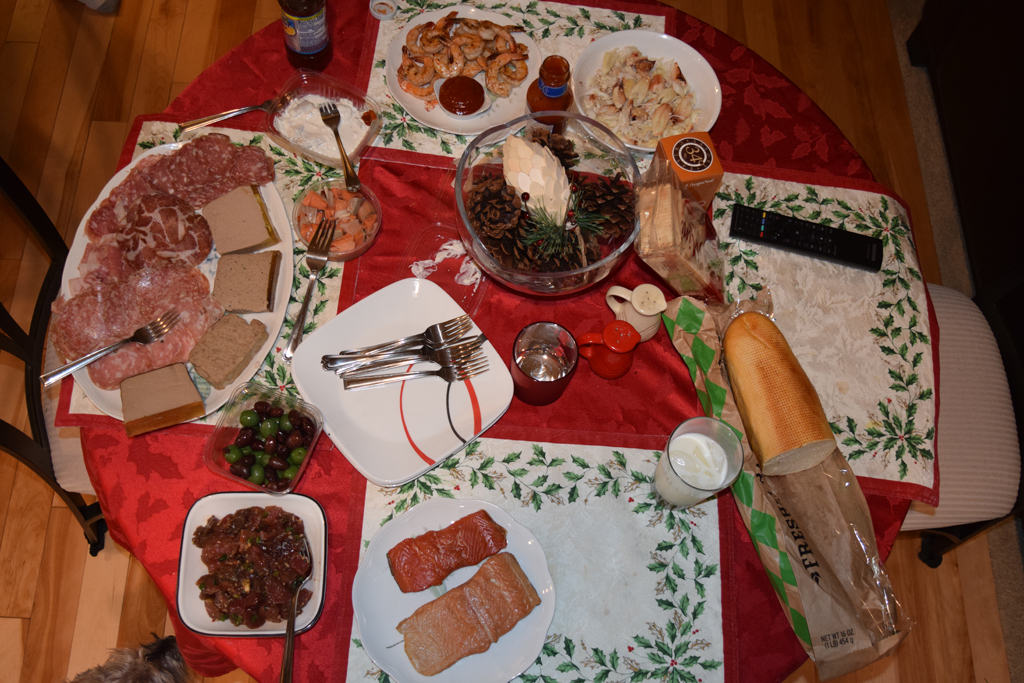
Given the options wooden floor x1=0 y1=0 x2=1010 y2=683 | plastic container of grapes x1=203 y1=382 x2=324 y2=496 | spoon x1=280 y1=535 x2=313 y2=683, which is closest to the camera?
spoon x1=280 y1=535 x2=313 y2=683

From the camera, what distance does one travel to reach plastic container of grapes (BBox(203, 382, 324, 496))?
131 cm

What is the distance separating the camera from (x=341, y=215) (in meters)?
1.53

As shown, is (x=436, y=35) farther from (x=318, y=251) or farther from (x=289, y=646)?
(x=289, y=646)

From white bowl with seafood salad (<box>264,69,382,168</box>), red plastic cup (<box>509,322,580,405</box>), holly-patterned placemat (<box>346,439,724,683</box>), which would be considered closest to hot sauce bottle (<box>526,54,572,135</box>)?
white bowl with seafood salad (<box>264,69,382,168</box>)

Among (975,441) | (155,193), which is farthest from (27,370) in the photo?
(975,441)

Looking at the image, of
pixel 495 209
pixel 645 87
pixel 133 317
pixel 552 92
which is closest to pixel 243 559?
pixel 133 317

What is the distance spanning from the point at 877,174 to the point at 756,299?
2.01 meters

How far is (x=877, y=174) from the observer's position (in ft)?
9.94

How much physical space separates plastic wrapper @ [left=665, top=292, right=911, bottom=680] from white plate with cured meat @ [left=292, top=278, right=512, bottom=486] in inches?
20.6

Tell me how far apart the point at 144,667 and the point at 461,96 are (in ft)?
5.59

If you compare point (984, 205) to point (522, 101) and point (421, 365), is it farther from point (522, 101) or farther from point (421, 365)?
point (421, 365)

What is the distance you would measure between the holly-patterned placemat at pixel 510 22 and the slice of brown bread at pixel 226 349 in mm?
589

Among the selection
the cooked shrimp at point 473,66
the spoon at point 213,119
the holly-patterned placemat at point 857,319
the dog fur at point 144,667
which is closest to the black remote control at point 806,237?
the holly-patterned placemat at point 857,319

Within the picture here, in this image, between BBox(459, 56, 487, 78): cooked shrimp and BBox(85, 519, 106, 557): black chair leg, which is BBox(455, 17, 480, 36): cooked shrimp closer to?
BBox(459, 56, 487, 78): cooked shrimp
